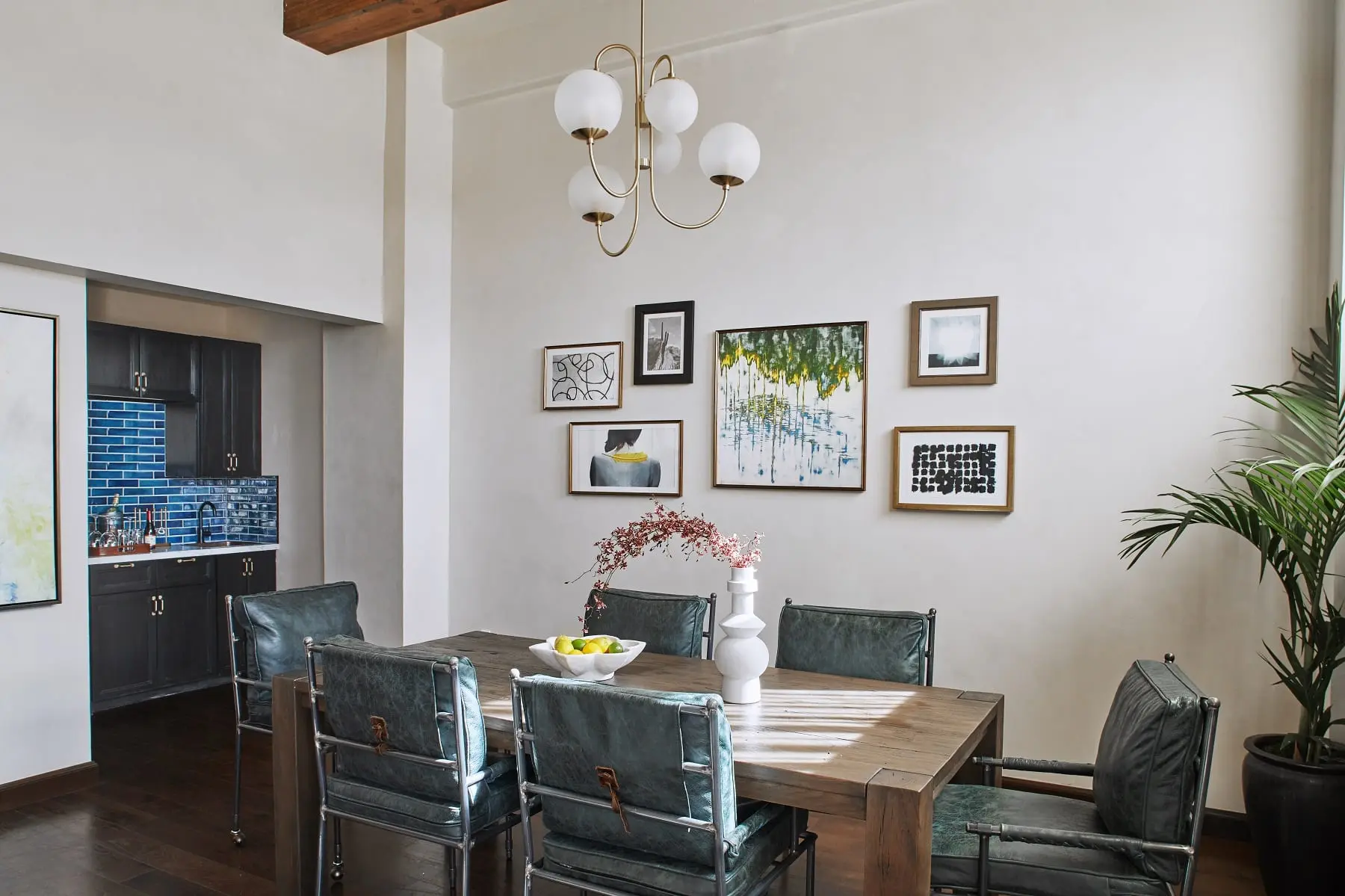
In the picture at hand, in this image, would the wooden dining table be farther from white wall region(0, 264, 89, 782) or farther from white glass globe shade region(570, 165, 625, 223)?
white wall region(0, 264, 89, 782)

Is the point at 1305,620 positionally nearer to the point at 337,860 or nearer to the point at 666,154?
the point at 666,154

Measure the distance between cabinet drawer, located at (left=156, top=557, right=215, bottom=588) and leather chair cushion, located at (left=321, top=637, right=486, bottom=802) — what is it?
3.46m

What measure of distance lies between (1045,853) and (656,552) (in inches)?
112

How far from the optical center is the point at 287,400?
6309 millimetres

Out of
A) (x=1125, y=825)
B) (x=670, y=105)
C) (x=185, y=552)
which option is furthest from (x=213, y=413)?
(x=1125, y=825)

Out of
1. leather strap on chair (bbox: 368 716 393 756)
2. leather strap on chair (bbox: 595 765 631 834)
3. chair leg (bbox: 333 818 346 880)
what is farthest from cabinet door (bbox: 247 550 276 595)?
leather strap on chair (bbox: 595 765 631 834)

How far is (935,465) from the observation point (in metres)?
4.11

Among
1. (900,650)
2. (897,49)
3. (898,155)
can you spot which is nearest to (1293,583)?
(900,650)

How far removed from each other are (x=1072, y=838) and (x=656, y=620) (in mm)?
1809

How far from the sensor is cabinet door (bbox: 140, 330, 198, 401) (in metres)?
5.63

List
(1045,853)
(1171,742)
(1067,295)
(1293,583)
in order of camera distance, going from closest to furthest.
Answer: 1. (1171,742)
2. (1045,853)
3. (1293,583)
4. (1067,295)

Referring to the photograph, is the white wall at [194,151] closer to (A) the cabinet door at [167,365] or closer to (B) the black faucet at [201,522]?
(A) the cabinet door at [167,365]

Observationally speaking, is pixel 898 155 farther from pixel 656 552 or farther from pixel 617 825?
pixel 617 825

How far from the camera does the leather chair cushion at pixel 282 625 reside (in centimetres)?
353
